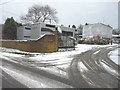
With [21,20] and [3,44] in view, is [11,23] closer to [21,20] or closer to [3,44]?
[3,44]

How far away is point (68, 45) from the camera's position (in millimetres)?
17281

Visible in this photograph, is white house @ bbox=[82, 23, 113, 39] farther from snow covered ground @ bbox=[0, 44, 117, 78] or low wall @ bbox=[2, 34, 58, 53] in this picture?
snow covered ground @ bbox=[0, 44, 117, 78]

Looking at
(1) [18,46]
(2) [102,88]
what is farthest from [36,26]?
(2) [102,88]

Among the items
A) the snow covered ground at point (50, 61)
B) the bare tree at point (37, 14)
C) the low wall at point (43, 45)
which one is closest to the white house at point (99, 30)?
the bare tree at point (37, 14)

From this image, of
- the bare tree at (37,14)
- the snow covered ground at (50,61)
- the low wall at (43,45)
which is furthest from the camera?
the bare tree at (37,14)

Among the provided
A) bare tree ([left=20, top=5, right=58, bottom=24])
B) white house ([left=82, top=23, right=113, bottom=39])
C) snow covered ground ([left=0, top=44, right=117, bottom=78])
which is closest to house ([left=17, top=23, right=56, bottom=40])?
bare tree ([left=20, top=5, right=58, bottom=24])

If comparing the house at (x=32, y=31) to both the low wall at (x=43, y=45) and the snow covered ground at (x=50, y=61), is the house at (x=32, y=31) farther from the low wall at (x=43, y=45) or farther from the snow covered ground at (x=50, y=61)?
the snow covered ground at (x=50, y=61)

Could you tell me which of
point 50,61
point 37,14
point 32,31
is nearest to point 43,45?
point 50,61

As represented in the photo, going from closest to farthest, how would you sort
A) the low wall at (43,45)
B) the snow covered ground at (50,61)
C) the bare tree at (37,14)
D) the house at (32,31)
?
the snow covered ground at (50,61)
the low wall at (43,45)
the house at (32,31)
the bare tree at (37,14)

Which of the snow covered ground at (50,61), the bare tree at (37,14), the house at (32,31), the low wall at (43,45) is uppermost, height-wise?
the bare tree at (37,14)

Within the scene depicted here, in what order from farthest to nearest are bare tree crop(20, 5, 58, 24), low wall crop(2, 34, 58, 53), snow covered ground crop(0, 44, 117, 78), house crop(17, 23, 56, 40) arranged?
bare tree crop(20, 5, 58, 24), house crop(17, 23, 56, 40), low wall crop(2, 34, 58, 53), snow covered ground crop(0, 44, 117, 78)

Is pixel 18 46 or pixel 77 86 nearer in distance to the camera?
pixel 77 86

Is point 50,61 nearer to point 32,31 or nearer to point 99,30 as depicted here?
point 32,31

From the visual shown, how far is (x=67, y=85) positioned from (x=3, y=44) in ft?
69.3
